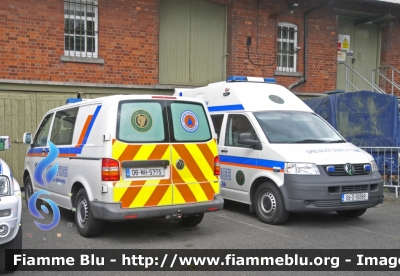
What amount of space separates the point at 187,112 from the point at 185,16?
7086mm

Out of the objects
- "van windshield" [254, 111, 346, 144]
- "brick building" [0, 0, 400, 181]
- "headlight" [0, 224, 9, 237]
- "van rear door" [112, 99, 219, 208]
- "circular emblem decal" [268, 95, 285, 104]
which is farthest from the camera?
"brick building" [0, 0, 400, 181]

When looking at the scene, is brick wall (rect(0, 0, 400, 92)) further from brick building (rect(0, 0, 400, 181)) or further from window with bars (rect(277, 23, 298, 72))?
window with bars (rect(277, 23, 298, 72))

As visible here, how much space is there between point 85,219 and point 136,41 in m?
6.73

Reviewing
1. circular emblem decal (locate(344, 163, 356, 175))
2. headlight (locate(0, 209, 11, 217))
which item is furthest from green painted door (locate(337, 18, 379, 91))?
headlight (locate(0, 209, 11, 217))

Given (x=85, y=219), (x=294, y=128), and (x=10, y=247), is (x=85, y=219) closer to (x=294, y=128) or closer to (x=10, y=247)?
(x=10, y=247)

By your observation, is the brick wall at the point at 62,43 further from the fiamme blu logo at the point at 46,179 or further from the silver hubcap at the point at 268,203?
the silver hubcap at the point at 268,203

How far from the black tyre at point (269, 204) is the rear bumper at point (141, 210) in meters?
1.16

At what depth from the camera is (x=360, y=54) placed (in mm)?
16109

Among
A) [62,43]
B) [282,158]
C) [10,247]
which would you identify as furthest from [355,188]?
[62,43]

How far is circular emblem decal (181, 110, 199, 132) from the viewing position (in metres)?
6.65

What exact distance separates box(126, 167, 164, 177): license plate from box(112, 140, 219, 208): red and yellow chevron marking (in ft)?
0.23

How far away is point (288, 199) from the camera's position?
7121mm

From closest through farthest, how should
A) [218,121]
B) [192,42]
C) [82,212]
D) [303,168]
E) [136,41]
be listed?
[82,212] → [303,168] → [218,121] → [136,41] → [192,42]

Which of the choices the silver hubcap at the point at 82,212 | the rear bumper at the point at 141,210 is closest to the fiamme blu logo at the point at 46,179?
the silver hubcap at the point at 82,212
